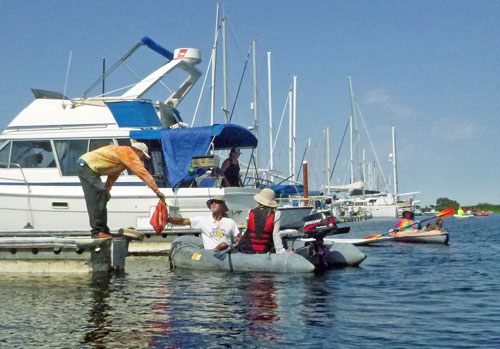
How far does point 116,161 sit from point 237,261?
3.08 meters

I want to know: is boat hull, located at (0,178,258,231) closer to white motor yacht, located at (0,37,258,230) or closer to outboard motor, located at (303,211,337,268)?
white motor yacht, located at (0,37,258,230)

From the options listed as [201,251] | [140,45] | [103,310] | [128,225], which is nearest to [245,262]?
A: [201,251]

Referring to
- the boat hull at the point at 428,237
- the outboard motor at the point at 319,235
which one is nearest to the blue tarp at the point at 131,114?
the outboard motor at the point at 319,235

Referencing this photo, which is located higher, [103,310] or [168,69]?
[168,69]

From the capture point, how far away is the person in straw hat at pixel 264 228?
12883 millimetres

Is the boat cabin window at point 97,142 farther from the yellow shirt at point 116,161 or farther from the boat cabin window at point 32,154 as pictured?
the yellow shirt at point 116,161

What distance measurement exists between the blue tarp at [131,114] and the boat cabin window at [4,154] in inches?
131

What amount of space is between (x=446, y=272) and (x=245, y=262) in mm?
4599

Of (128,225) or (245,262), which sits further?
(128,225)

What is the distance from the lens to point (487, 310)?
9578mm

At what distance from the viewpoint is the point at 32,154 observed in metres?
20.0

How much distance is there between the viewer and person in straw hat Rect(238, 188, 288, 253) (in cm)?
1288

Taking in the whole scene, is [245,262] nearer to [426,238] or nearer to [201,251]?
[201,251]

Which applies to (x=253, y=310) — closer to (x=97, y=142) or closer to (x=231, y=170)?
(x=231, y=170)
